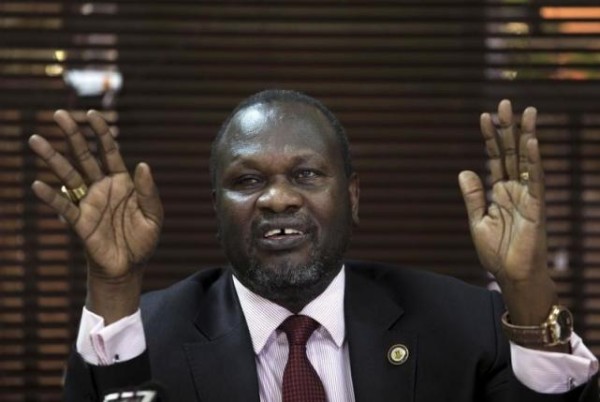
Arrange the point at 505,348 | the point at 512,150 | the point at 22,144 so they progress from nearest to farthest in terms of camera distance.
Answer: the point at 512,150 → the point at 505,348 → the point at 22,144

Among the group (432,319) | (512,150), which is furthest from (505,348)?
(512,150)

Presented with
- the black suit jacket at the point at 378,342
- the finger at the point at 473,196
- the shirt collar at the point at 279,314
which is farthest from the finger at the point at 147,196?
the finger at the point at 473,196

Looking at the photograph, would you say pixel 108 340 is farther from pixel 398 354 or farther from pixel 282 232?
pixel 398 354

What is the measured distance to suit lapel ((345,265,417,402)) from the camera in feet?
10.7

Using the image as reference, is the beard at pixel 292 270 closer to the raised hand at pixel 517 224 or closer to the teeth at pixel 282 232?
the teeth at pixel 282 232

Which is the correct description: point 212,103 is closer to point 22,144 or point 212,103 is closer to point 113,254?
point 22,144

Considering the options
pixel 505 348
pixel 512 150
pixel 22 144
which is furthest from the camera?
pixel 22 144

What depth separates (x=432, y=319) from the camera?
135 inches

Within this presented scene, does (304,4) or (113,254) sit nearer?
(113,254)

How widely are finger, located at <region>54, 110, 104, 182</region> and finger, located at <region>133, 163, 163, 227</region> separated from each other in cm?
10

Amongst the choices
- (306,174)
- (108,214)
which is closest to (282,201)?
(306,174)

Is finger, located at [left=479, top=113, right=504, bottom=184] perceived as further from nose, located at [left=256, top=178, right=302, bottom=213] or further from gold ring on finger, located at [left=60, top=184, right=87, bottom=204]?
gold ring on finger, located at [left=60, top=184, right=87, bottom=204]

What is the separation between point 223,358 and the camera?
130 inches

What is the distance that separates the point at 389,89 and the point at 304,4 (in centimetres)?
48
